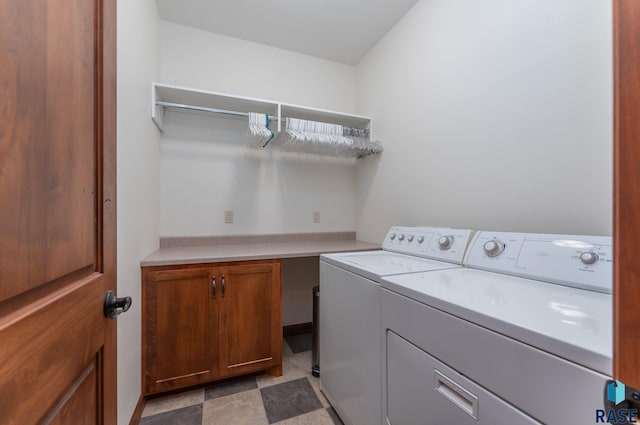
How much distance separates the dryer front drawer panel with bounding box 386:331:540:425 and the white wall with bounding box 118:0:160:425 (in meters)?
1.20

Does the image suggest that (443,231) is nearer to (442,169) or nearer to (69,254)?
(442,169)

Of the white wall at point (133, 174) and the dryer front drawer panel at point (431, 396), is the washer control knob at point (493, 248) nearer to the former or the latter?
the dryer front drawer panel at point (431, 396)

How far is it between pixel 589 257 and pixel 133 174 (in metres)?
1.97

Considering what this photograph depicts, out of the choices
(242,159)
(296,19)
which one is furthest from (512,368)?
(296,19)

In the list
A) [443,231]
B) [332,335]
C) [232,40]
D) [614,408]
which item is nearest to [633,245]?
[614,408]

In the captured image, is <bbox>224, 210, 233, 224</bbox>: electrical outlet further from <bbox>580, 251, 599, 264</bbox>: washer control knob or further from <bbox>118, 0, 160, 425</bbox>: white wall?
<bbox>580, 251, 599, 264</bbox>: washer control knob

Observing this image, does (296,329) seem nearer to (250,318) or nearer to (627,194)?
(250,318)

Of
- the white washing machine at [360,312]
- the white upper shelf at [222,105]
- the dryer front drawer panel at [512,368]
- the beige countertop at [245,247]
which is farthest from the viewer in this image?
the white upper shelf at [222,105]

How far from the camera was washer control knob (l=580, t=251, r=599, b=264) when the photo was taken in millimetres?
830

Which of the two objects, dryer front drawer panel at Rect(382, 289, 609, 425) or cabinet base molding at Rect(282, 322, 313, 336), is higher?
dryer front drawer panel at Rect(382, 289, 609, 425)

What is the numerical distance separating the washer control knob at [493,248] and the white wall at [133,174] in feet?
5.42

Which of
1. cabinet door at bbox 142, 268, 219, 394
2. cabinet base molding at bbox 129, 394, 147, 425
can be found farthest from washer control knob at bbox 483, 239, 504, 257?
cabinet base molding at bbox 129, 394, 147, 425

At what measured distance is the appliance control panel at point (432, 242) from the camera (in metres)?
1.30

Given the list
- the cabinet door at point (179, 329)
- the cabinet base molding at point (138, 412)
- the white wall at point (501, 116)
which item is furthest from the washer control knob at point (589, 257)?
the cabinet base molding at point (138, 412)
